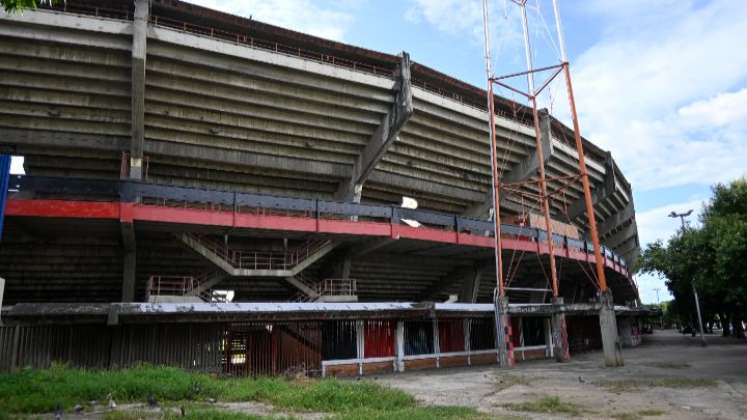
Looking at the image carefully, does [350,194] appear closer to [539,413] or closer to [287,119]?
[287,119]

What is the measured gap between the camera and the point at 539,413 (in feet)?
29.8

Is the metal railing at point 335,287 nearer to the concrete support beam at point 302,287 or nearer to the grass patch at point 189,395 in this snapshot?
the concrete support beam at point 302,287

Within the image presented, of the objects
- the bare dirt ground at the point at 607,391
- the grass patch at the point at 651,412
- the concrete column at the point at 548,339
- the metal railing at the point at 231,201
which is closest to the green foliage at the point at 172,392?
the bare dirt ground at the point at 607,391

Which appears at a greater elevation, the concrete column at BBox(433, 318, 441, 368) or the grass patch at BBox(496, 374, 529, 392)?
the concrete column at BBox(433, 318, 441, 368)

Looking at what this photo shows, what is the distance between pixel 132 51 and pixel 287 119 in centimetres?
673

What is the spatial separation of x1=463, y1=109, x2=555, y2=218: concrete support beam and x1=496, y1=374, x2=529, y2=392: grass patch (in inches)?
609

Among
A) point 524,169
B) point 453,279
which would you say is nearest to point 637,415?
point 453,279

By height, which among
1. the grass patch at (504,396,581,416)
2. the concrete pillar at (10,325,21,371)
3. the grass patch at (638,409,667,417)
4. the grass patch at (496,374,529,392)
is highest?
the concrete pillar at (10,325,21,371)

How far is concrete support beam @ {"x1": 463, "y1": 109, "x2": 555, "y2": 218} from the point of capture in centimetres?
2972

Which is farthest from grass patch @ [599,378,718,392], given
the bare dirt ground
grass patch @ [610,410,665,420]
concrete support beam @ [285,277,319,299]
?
concrete support beam @ [285,277,319,299]

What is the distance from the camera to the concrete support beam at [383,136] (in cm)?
2306

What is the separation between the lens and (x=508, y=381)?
49.6 feet

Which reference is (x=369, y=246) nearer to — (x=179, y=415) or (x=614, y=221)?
(x=179, y=415)

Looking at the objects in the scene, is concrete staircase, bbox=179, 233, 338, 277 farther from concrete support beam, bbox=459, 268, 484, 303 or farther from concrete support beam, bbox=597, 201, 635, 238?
concrete support beam, bbox=597, 201, 635, 238
